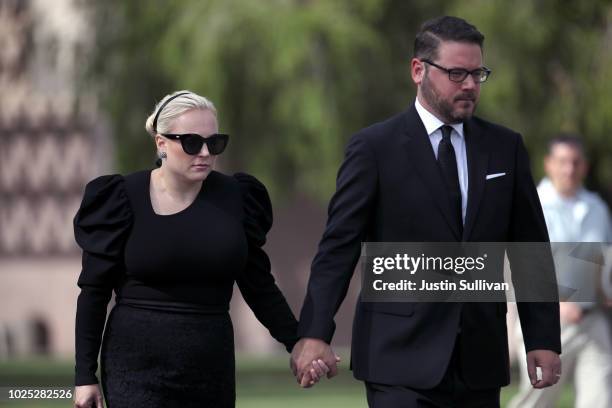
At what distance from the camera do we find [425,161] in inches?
238

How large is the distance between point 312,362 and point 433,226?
2.34 feet

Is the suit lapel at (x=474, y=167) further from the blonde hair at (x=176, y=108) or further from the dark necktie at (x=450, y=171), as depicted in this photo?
the blonde hair at (x=176, y=108)

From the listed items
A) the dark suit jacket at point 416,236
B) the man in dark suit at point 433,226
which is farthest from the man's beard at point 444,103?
the dark suit jacket at point 416,236

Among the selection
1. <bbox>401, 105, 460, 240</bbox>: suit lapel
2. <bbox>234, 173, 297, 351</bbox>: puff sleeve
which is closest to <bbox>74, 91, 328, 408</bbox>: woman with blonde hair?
<bbox>234, 173, 297, 351</bbox>: puff sleeve

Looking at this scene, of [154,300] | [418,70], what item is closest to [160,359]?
[154,300]

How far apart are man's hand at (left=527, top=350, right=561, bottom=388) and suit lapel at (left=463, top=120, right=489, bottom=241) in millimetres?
583

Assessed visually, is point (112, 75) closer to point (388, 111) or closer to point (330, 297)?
point (388, 111)

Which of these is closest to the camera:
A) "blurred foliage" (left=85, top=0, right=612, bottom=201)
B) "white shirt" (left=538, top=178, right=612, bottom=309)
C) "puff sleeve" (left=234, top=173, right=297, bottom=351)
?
"puff sleeve" (left=234, top=173, right=297, bottom=351)

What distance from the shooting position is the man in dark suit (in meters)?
5.93

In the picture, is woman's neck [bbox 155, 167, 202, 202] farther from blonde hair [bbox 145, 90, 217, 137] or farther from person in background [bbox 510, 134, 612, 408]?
person in background [bbox 510, 134, 612, 408]

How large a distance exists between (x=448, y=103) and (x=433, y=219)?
46cm

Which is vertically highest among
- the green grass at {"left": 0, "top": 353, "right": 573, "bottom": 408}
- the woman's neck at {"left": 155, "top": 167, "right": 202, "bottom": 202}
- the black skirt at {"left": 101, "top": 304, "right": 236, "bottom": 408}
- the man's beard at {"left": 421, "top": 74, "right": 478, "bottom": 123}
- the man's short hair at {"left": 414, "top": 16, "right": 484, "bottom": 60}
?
the man's short hair at {"left": 414, "top": 16, "right": 484, "bottom": 60}

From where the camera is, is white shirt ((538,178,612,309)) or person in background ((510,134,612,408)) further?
person in background ((510,134,612,408))

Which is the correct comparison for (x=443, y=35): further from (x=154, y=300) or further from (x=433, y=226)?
(x=154, y=300)
